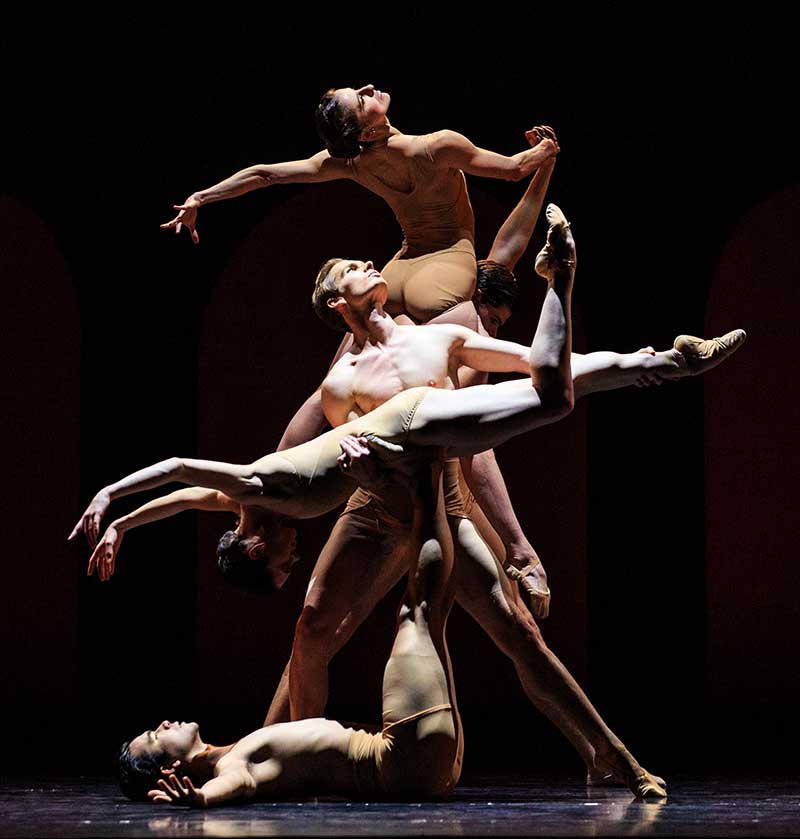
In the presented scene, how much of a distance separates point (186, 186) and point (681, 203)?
2.30m

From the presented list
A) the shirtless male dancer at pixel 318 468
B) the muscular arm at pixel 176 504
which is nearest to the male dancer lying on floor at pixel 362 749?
the shirtless male dancer at pixel 318 468

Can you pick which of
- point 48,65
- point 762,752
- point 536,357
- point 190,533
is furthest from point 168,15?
point 762,752

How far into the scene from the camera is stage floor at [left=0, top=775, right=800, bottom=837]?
3629 mm

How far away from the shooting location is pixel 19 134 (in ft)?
23.5

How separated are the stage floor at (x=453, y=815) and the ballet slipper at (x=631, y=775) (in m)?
0.06

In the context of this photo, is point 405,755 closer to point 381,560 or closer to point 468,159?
point 381,560

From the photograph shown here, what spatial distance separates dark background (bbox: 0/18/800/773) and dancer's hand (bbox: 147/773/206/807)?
254 cm

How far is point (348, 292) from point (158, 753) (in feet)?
5.18

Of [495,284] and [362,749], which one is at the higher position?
[495,284]

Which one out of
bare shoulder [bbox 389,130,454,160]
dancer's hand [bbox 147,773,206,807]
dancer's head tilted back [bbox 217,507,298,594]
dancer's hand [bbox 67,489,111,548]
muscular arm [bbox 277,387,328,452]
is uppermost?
bare shoulder [bbox 389,130,454,160]

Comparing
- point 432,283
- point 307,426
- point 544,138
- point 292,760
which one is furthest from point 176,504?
point 544,138

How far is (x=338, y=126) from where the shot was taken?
5.14 meters

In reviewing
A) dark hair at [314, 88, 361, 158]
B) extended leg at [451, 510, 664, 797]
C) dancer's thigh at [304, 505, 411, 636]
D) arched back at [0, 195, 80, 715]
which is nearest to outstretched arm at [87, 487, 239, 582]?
dancer's thigh at [304, 505, 411, 636]

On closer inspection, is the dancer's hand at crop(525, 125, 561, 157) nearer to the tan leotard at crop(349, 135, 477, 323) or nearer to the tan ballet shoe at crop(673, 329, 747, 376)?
the tan leotard at crop(349, 135, 477, 323)
